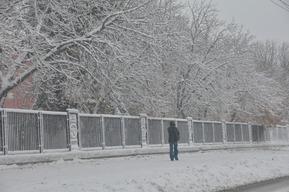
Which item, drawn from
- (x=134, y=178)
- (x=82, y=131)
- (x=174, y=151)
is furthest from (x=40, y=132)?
(x=134, y=178)

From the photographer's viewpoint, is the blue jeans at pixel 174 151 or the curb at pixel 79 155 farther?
the blue jeans at pixel 174 151

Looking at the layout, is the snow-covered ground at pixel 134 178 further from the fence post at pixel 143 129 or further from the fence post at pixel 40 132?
the fence post at pixel 143 129

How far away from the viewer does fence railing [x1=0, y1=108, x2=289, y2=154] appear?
16.7 m

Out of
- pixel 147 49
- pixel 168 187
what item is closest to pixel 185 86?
pixel 147 49

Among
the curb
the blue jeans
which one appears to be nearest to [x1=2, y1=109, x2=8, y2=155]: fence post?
the curb

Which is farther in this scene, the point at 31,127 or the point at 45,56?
the point at 45,56

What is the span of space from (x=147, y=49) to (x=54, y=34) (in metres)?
5.03

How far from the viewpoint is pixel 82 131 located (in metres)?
20.4

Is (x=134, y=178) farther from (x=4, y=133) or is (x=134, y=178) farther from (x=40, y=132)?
(x=40, y=132)

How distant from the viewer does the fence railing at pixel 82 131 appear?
54.6 ft

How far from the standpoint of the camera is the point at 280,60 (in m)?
90.1

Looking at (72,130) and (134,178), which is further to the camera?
(72,130)

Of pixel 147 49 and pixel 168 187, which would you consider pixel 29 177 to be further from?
pixel 147 49

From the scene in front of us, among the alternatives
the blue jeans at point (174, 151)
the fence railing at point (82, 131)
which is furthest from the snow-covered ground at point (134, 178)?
the blue jeans at point (174, 151)
